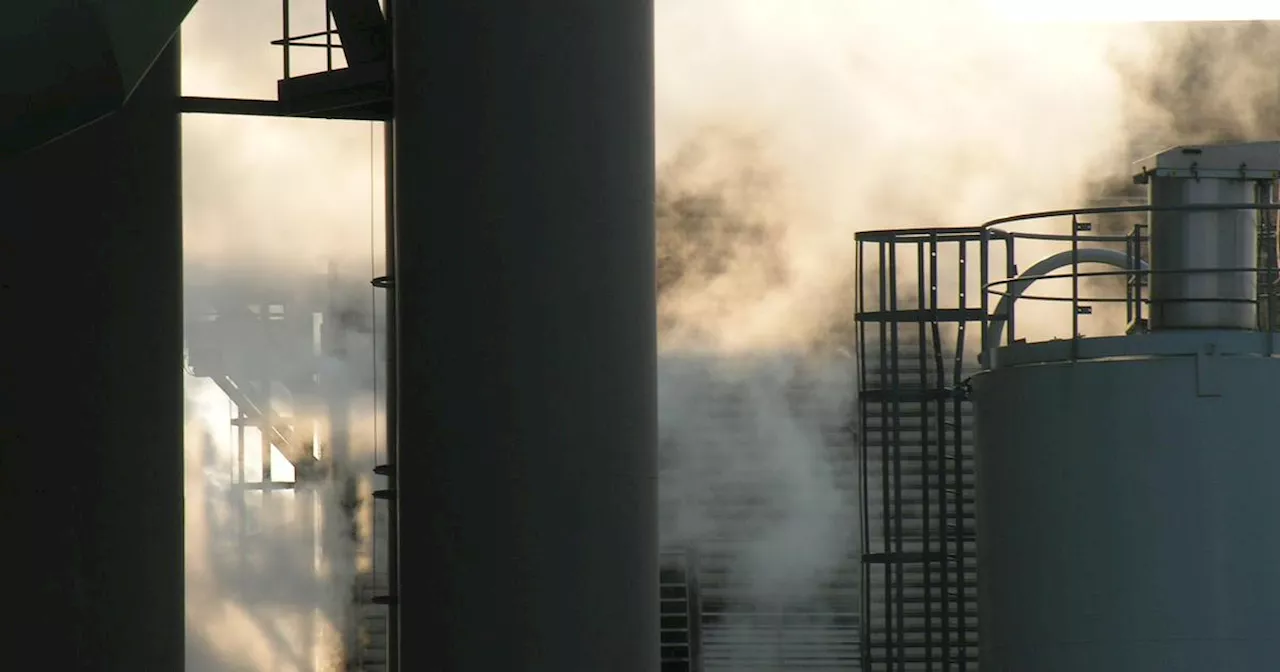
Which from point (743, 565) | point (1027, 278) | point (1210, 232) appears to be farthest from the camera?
point (743, 565)

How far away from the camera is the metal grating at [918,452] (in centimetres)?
858

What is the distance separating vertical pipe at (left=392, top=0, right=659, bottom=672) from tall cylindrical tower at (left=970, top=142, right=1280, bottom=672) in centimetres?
169

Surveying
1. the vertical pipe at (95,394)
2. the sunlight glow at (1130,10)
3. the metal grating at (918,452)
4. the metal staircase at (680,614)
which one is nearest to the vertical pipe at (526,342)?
the vertical pipe at (95,394)

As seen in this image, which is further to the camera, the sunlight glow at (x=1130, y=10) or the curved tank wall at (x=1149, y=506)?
the sunlight glow at (x=1130, y=10)

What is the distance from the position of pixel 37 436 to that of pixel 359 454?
6.38 m

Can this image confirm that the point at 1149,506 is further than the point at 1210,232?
No

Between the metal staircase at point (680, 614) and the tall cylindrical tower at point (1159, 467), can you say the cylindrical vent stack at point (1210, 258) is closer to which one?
the tall cylindrical tower at point (1159, 467)

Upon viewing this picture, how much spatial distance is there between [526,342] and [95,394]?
6.89 feet

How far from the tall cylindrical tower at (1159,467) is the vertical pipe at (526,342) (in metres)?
1.69

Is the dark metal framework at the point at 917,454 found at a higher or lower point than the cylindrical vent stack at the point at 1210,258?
lower

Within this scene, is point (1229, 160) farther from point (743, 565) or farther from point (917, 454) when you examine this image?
point (743, 565)

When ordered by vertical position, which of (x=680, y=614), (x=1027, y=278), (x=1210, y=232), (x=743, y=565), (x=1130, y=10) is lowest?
(x=680, y=614)

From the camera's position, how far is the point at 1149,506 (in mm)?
6039

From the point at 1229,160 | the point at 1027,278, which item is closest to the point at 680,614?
the point at 1027,278
